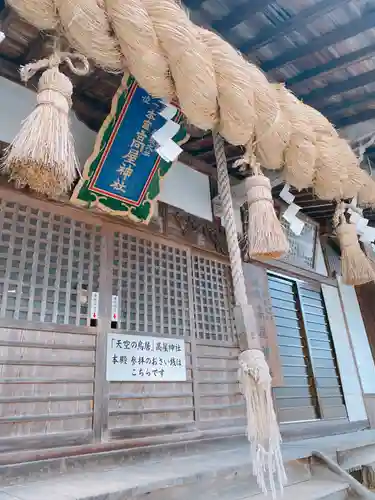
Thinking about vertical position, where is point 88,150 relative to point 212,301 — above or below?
above

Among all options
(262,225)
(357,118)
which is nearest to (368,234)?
(357,118)

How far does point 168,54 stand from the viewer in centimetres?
140

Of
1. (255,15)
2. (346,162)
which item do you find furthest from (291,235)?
(255,15)

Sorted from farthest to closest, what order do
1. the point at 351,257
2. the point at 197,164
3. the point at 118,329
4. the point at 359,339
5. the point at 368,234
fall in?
the point at 359,339
the point at 197,164
the point at 368,234
the point at 351,257
the point at 118,329

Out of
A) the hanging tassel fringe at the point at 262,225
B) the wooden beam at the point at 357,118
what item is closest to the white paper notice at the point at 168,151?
the hanging tassel fringe at the point at 262,225

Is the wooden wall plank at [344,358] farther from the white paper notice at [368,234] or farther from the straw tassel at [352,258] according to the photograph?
the straw tassel at [352,258]

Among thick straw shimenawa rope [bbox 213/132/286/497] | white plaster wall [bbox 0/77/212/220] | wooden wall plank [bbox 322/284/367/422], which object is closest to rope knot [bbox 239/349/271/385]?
thick straw shimenawa rope [bbox 213/132/286/497]

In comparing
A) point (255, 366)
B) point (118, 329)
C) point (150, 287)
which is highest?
point (150, 287)

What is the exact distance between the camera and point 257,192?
5.57 feet

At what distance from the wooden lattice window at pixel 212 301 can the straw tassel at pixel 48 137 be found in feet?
6.06

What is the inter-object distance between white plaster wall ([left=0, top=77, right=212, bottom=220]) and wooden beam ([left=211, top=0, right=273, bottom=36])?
1136 mm

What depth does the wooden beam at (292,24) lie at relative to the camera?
2123mm

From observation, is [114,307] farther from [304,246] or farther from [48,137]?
[304,246]

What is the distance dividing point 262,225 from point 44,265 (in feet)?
4.59
